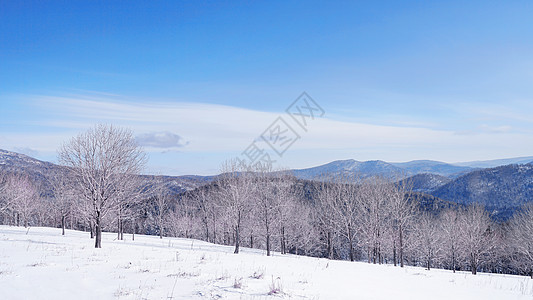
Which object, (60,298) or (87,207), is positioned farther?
(87,207)

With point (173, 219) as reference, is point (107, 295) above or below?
above

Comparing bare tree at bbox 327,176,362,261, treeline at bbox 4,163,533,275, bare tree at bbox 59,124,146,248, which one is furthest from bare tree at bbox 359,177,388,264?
bare tree at bbox 59,124,146,248

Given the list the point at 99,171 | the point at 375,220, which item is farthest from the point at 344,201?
the point at 99,171

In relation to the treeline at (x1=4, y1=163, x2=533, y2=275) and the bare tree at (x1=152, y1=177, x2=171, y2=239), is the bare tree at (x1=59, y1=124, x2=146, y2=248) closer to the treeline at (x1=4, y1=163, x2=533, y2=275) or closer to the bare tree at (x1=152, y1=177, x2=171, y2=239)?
the treeline at (x1=4, y1=163, x2=533, y2=275)

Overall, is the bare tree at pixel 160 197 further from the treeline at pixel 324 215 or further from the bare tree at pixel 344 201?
the bare tree at pixel 344 201

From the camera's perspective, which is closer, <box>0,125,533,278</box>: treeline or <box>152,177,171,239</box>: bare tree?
<box>0,125,533,278</box>: treeline

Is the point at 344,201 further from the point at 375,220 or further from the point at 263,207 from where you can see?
the point at 263,207

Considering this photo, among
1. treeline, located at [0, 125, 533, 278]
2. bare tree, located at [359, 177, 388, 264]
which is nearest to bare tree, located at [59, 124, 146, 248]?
treeline, located at [0, 125, 533, 278]

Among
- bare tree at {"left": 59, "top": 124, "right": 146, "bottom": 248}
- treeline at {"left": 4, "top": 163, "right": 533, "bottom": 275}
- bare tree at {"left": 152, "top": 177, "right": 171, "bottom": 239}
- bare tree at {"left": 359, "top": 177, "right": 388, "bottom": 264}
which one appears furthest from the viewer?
bare tree at {"left": 152, "top": 177, "right": 171, "bottom": 239}

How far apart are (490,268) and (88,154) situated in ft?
313

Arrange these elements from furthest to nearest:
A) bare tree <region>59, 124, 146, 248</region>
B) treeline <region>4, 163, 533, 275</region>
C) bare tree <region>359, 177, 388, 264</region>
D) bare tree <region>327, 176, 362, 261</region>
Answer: bare tree <region>327, 176, 362, 261</region>, bare tree <region>359, 177, 388, 264</region>, treeline <region>4, 163, 533, 275</region>, bare tree <region>59, 124, 146, 248</region>

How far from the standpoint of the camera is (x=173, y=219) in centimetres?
8138

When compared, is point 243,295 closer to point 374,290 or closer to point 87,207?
point 374,290

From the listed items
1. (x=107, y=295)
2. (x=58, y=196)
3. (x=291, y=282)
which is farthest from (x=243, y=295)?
(x=58, y=196)
